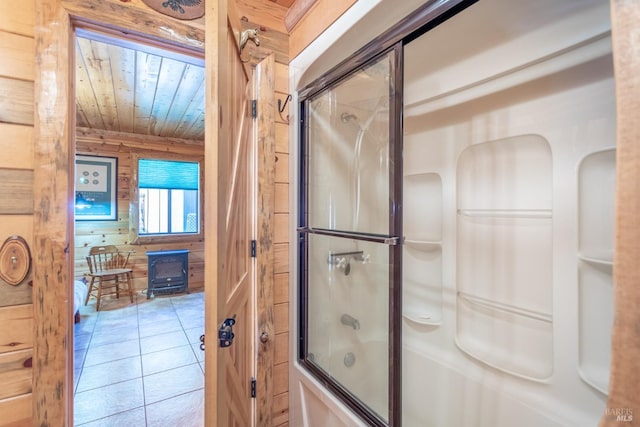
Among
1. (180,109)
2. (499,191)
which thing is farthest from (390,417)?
(180,109)

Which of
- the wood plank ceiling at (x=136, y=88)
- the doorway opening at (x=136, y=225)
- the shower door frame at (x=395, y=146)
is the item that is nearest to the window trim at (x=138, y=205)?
the doorway opening at (x=136, y=225)

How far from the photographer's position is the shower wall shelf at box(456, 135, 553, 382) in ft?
4.49

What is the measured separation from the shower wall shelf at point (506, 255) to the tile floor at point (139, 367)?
78.3 inches

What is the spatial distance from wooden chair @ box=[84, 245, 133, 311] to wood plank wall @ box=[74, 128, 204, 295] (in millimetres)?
115

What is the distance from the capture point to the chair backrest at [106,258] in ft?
14.4

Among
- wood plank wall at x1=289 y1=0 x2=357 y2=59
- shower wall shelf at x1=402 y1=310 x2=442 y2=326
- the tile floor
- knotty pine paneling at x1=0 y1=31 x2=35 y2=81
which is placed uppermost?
wood plank wall at x1=289 y1=0 x2=357 y2=59

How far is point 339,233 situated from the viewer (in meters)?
1.49

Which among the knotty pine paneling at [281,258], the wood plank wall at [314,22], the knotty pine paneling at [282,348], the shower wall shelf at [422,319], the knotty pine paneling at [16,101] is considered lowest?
the knotty pine paneling at [282,348]

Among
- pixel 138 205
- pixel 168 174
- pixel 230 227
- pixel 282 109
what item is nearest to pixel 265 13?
pixel 282 109

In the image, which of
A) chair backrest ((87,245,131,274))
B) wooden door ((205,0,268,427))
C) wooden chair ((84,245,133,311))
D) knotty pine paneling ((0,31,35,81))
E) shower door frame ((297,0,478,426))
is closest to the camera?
wooden door ((205,0,268,427))

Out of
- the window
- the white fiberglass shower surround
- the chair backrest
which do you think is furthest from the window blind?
the white fiberglass shower surround

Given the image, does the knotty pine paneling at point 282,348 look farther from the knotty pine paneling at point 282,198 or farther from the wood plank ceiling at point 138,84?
the wood plank ceiling at point 138,84

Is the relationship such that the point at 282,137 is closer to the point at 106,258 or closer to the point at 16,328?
the point at 16,328

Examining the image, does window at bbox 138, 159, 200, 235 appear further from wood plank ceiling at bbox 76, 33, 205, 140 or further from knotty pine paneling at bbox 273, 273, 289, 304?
knotty pine paneling at bbox 273, 273, 289, 304
